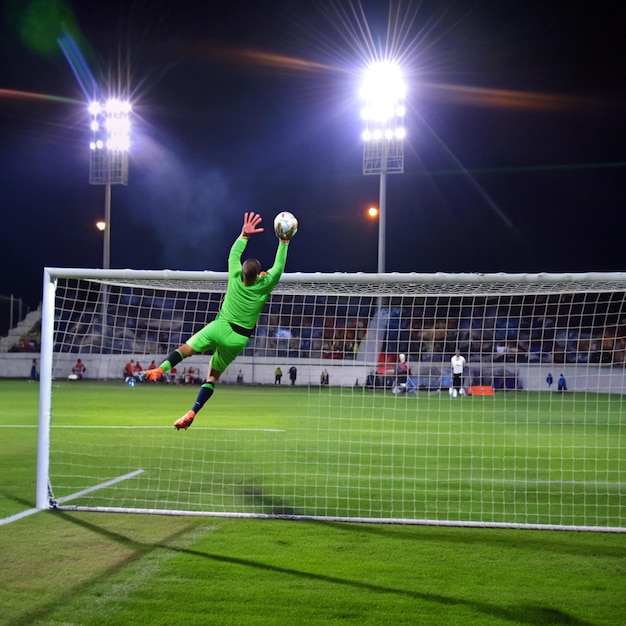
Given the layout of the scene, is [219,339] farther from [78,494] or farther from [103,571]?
[78,494]

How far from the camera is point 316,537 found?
20.1ft

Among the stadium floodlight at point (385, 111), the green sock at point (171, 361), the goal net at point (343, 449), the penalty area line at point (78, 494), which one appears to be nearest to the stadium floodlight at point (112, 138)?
the stadium floodlight at point (385, 111)

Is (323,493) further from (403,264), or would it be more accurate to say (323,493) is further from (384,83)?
(403,264)

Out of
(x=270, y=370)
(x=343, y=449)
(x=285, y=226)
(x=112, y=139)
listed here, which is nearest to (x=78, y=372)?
(x=270, y=370)

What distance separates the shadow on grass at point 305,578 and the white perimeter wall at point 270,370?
1752cm

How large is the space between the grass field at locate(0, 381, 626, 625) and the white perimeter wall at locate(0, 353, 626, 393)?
412 inches

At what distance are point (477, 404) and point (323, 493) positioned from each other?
1479 cm

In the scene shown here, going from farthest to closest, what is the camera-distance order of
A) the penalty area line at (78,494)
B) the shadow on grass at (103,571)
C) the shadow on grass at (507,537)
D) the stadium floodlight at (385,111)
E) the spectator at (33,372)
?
the spectator at (33,372) < the stadium floodlight at (385,111) < the penalty area line at (78,494) < the shadow on grass at (507,537) < the shadow on grass at (103,571)

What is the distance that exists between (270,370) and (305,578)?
2639 centimetres

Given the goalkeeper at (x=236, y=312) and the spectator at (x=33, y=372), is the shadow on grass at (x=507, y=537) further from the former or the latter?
the spectator at (x=33, y=372)

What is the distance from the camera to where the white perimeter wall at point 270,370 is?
25.0 m

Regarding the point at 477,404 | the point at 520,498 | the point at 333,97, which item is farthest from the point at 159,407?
the point at 333,97

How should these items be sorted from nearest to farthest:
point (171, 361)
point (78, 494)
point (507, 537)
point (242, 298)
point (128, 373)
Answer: point (171, 361) → point (507, 537) → point (242, 298) → point (78, 494) → point (128, 373)

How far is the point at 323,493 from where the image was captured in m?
8.26
